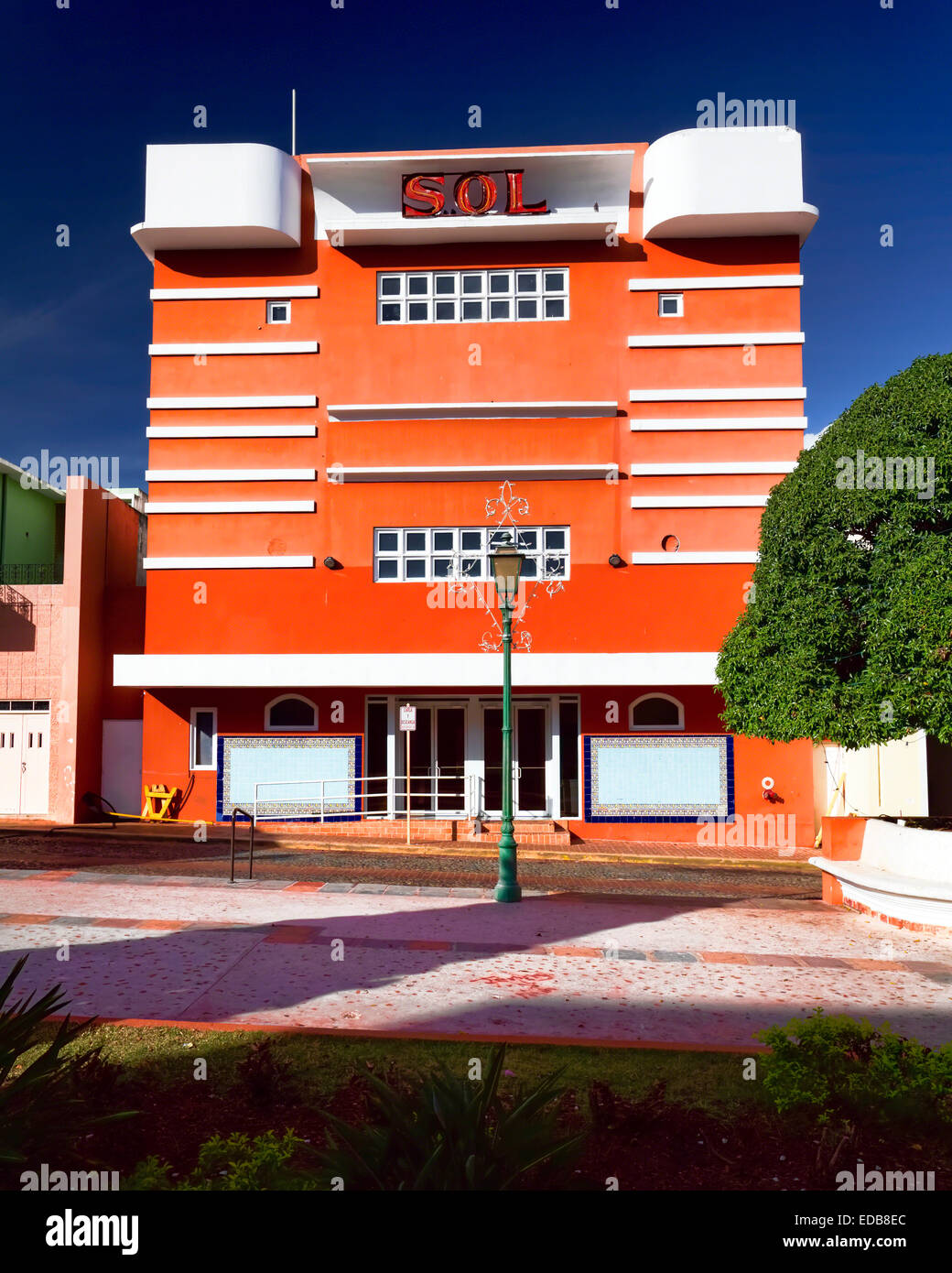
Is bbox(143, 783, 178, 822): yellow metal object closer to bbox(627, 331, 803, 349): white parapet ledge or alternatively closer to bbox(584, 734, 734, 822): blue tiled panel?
bbox(584, 734, 734, 822): blue tiled panel

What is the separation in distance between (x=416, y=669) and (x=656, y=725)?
5262mm

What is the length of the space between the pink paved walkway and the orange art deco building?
7814 millimetres

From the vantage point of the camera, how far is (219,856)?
15539mm

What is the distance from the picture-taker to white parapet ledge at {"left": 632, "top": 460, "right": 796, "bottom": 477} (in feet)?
64.1

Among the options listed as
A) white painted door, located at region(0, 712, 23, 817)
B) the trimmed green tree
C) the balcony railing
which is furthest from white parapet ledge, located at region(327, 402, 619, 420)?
white painted door, located at region(0, 712, 23, 817)

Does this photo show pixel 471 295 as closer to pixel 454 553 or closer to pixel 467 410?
pixel 467 410

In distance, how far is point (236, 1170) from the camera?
373 centimetres

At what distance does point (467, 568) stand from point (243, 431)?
578cm

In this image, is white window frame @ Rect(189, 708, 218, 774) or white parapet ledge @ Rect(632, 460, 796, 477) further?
white window frame @ Rect(189, 708, 218, 774)

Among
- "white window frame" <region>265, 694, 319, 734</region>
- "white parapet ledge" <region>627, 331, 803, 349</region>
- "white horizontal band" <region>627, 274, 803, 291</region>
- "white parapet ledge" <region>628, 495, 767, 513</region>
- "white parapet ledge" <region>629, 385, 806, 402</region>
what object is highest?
"white horizontal band" <region>627, 274, 803, 291</region>

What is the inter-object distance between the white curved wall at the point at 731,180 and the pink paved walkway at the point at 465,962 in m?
14.3

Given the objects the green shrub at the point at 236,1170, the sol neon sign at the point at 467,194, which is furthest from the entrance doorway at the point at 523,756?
the green shrub at the point at 236,1170

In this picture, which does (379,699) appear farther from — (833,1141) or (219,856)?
(833,1141)

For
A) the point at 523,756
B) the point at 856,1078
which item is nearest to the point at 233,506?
the point at 523,756
